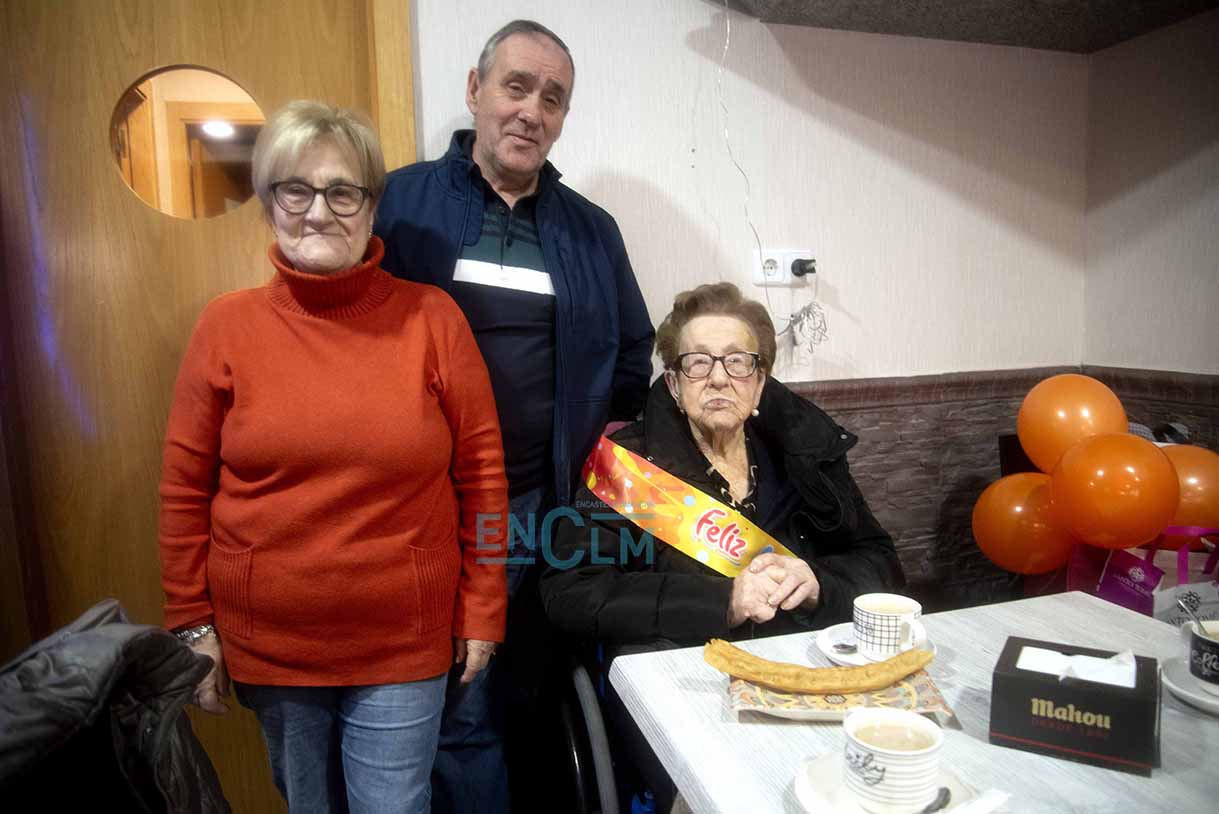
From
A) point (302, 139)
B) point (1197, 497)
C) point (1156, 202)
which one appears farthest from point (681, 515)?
point (1156, 202)

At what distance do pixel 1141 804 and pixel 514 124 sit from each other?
1428mm

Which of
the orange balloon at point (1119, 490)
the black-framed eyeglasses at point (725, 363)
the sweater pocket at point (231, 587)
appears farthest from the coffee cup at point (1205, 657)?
the sweater pocket at point (231, 587)

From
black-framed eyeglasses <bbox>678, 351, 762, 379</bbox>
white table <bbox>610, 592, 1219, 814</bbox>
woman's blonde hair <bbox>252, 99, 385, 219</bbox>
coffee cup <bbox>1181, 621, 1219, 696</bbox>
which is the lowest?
white table <bbox>610, 592, 1219, 814</bbox>

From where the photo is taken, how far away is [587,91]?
190cm

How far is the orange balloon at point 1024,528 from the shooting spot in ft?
6.09

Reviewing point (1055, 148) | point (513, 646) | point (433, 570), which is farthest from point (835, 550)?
point (1055, 148)

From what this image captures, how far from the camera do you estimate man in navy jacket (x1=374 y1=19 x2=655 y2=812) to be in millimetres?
1487

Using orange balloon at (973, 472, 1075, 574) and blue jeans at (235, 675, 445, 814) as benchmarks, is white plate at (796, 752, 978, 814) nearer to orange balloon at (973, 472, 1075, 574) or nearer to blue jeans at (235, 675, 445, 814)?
blue jeans at (235, 675, 445, 814)

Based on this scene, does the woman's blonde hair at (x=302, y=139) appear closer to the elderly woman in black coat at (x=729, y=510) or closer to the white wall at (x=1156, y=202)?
the elderly woman in black coat at (x=729, y=510)

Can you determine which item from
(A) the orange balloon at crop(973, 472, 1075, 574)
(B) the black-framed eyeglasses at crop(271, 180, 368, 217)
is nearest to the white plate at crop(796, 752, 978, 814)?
(B) the black-framed eyeglasses at crop(271, 180, 368, 217)

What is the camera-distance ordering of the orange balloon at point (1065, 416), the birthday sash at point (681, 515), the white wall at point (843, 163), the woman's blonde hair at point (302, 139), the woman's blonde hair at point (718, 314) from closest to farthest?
1. the woman's blonde hair at point (302, 139)
2. the birthday sash at point (681, 515)
3. the woman's blonde hair at point (718, 314)
4. the orange balloon at point (1065, 416)
5. the white wall at point (843, 163)

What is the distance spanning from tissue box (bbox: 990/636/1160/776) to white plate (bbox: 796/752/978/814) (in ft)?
0.40

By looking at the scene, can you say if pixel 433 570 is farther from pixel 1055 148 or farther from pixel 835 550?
pixel 1055 148

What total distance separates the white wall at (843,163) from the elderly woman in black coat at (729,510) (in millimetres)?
593
